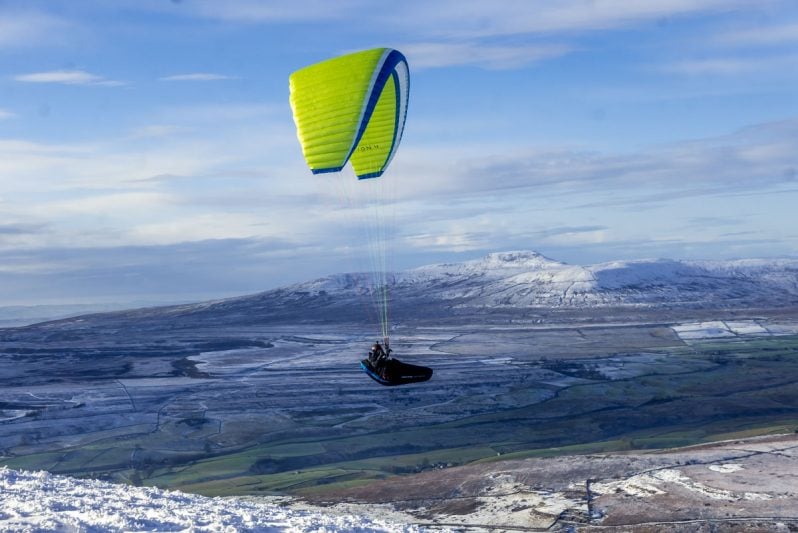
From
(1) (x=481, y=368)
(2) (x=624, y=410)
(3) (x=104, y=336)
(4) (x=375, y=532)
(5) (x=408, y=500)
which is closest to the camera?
(4) (x=375, y=532)

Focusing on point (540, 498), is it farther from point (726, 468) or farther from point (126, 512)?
point (126, 512)

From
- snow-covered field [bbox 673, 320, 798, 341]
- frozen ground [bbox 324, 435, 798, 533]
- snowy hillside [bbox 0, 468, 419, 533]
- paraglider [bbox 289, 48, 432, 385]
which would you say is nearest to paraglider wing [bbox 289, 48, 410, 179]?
paraglider [bbox 289, 48, 432, 385]

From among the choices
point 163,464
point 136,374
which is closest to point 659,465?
point 163,464

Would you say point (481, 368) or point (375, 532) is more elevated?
point (375, 532)

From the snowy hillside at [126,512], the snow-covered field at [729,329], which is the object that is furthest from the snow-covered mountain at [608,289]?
the snowy hillside at [126,512]

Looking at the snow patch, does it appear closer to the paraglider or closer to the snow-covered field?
the paraglider

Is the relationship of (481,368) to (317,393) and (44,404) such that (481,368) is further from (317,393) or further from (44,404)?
(44,404)
